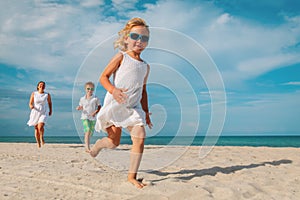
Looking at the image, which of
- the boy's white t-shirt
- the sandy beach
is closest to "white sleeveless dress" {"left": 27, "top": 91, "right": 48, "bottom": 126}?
the boy's white t-shirt

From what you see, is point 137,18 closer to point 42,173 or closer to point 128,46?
point 128,46

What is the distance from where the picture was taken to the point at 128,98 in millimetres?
4027

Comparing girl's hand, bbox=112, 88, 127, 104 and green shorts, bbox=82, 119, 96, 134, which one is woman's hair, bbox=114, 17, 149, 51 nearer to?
girl's hand, bbox=112, 88, 127, 104

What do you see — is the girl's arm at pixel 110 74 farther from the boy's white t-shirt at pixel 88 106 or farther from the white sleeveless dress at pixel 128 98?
the boy's white t-shirt at pixel 88 106

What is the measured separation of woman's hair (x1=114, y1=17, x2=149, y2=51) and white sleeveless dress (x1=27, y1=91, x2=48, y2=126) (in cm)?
565

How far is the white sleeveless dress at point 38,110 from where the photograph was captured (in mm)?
9227

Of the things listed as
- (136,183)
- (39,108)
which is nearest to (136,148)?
(136,183)

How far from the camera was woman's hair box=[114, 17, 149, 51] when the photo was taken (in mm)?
4234

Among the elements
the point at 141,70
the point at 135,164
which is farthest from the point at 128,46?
the point at 135,164

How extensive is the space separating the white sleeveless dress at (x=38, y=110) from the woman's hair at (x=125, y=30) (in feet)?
18.5

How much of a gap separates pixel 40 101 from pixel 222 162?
5929 millimetres

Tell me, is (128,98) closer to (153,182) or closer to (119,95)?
(119,95)

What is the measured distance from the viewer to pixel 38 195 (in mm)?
3334

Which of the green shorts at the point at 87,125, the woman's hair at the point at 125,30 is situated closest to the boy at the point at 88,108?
the green shorts at the point at 87,125
